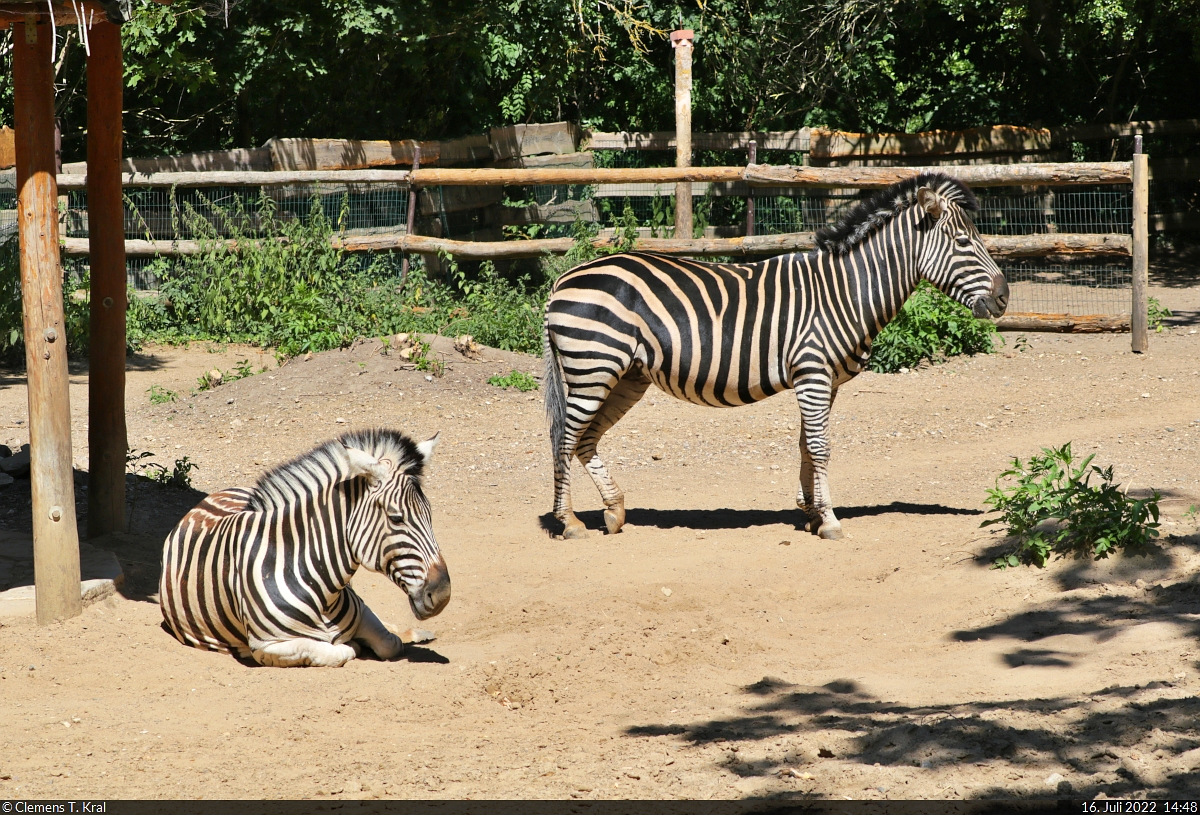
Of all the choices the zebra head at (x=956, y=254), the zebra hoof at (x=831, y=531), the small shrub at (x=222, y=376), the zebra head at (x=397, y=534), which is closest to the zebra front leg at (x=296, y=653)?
the zebra head at (x=397, y=534)

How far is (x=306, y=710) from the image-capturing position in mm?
4223

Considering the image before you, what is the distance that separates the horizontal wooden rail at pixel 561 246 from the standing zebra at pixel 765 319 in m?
4.95

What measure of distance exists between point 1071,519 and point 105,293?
17.4 ft

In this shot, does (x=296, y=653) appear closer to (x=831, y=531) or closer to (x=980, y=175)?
(x=831, y=531)

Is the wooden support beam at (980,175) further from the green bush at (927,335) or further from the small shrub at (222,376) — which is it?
the small shrub at (222,376)

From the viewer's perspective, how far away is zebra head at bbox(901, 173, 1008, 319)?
23.2 feet

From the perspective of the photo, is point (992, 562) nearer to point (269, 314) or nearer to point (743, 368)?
point (743, 368)

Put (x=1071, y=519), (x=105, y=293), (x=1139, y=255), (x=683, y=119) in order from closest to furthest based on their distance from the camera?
(x=1071, y=519)
(x=105, y=293)
(x=1139, y=255)
(x=683, y=119)

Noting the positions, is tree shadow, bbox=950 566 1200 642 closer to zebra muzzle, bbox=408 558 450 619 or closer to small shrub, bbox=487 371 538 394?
zebra muzzle, bbox=408 558 450 619

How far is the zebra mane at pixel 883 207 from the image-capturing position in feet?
23.5

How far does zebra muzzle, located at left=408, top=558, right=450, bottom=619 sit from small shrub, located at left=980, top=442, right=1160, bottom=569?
294cm

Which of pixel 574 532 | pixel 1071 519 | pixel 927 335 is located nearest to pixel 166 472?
pixel 574 532

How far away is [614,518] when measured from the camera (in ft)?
23.2

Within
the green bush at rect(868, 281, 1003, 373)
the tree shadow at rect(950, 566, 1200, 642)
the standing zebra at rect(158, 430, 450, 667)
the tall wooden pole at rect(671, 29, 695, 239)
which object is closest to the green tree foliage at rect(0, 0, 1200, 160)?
the tall wooden pole at rect(671, 29, 695, 239)
